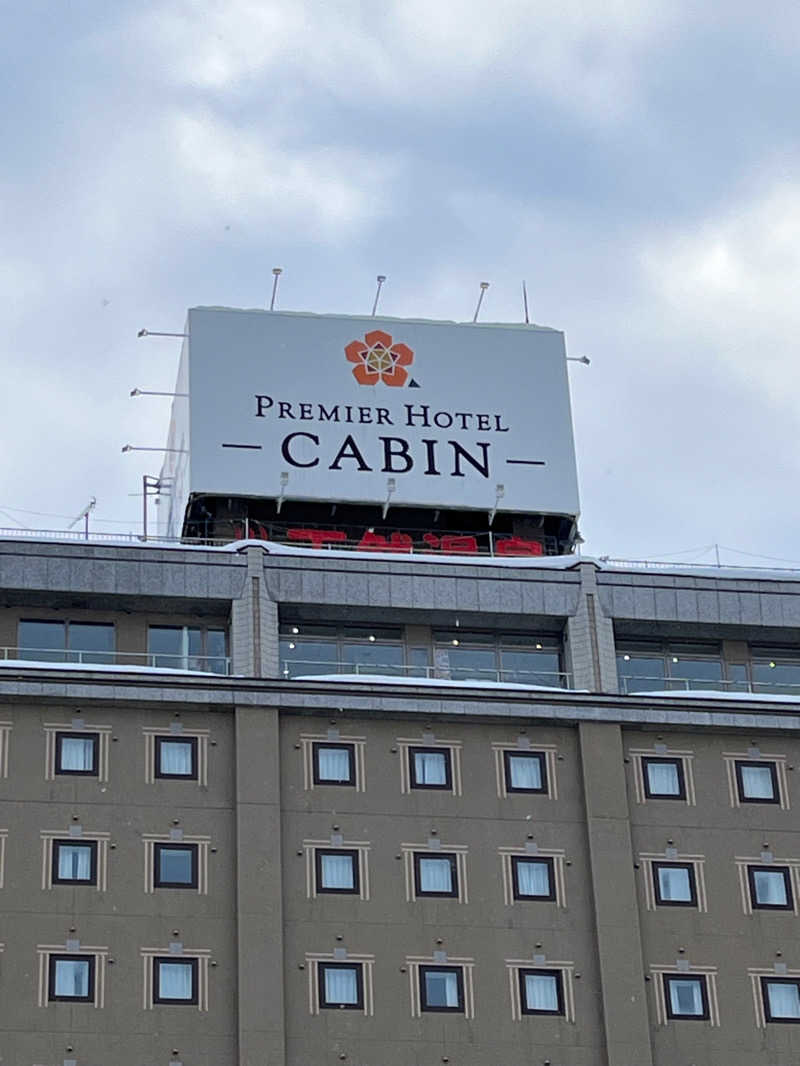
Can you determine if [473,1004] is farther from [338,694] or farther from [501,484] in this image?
[501,484]

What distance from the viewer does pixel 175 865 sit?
303 ft

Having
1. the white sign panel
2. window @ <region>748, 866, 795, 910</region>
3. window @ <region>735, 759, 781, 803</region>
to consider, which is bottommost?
window @ <region>748, 866, 795, 910</region>

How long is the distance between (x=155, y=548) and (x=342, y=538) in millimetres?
11799

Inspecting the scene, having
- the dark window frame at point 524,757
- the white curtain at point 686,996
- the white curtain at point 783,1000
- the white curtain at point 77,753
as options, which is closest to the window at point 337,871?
the dark window frame at point 524,757

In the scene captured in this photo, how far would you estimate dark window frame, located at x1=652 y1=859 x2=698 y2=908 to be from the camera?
95000 millimetres

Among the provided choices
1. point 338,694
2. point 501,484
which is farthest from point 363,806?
→ point 501,484

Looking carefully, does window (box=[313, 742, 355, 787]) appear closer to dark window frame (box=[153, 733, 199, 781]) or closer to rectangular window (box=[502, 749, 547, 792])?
dark window frame (box=[153, 733, 199, 781])

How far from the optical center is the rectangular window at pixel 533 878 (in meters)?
94.3

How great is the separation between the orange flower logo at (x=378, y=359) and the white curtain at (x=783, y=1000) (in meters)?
32.7

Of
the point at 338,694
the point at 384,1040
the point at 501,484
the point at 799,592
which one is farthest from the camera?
the point at 501,484

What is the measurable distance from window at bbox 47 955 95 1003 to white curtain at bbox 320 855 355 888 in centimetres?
928

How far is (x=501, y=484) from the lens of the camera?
361 ft

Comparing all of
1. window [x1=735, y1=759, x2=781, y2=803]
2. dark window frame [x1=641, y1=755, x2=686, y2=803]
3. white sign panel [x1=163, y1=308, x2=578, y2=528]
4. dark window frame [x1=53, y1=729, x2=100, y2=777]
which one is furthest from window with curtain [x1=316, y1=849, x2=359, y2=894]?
white sign panel [x1=163, y1=308, x2=578, y2=528]

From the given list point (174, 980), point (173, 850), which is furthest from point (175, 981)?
point (173, 850)
